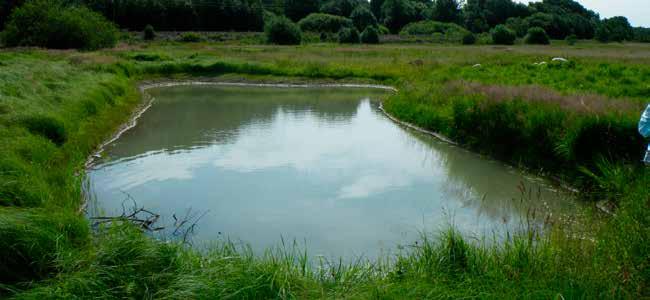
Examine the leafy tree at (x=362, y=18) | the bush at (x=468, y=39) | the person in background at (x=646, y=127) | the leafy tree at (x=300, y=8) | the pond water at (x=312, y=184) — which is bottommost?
the pond water at (x=312, y=184)

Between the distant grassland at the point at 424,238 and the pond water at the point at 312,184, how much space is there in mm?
606

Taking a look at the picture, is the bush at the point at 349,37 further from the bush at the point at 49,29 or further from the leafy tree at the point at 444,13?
the leafy tree at the point at 444,13

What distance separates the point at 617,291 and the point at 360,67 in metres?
29.6

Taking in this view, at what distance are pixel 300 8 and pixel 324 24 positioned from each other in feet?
62.3

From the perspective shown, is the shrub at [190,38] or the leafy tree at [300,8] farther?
the leafy tree at [300,8]

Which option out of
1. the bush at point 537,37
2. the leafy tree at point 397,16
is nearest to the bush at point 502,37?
the bush at point 537,37

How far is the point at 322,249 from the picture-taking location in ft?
24.8

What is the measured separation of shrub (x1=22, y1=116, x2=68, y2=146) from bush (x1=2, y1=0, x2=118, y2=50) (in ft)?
103

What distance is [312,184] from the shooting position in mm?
10852

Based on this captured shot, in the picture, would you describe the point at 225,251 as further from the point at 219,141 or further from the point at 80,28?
the point at 80,28

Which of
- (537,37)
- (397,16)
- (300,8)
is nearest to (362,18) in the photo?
(397,16)

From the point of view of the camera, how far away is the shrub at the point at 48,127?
11.4 m

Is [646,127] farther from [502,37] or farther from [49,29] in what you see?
[502,37]

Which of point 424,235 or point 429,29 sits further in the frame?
point 429,29
